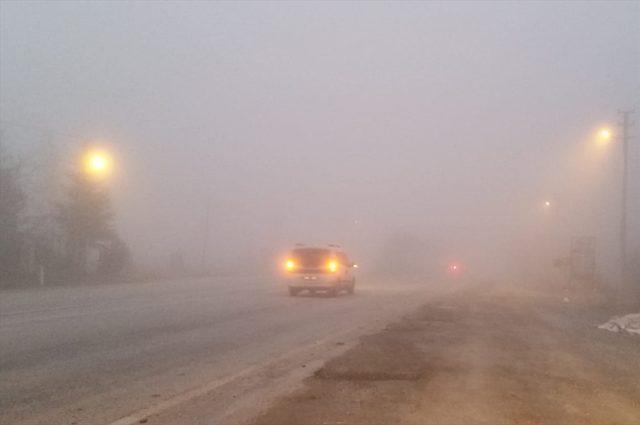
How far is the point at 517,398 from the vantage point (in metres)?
12.8

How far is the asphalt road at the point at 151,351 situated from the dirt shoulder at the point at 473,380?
923 millimetres

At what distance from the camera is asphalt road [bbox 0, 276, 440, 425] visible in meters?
12.4

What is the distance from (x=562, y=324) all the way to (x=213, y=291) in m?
19.2

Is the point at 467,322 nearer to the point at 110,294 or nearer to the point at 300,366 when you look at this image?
the point at 300,366

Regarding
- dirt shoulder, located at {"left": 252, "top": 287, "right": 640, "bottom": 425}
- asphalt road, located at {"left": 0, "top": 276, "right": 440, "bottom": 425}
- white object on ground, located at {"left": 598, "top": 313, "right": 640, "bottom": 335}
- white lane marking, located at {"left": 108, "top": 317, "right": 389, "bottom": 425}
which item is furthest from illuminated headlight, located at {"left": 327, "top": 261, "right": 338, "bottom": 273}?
white lane marking, located at {"left": 108, "top": 317, "right": 389, "bottom": 425}

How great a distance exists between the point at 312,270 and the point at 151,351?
2447 centimetres

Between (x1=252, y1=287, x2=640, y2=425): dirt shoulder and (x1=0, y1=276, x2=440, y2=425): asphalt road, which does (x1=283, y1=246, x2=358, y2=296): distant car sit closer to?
(x1=0, y1=276, x2=440, y2=425): asphalt road

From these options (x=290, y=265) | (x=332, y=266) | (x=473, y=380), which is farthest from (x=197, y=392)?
(x=332, y=266)

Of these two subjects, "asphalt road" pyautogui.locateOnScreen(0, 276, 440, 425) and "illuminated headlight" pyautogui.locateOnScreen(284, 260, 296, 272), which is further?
"illuminated headlight" pyautogui.locateOnScreen(284, 260, 296, 272)

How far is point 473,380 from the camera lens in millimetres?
14695

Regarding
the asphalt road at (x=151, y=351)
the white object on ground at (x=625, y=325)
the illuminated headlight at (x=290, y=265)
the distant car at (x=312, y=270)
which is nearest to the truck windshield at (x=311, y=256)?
the distant car at (x=312, y=270)

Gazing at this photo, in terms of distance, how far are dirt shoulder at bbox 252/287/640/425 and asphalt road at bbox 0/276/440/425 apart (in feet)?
3.03

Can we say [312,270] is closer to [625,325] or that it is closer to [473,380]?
[625,325]

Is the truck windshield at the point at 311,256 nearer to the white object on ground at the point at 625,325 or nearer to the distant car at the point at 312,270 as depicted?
the distant car at the point at 312,270
